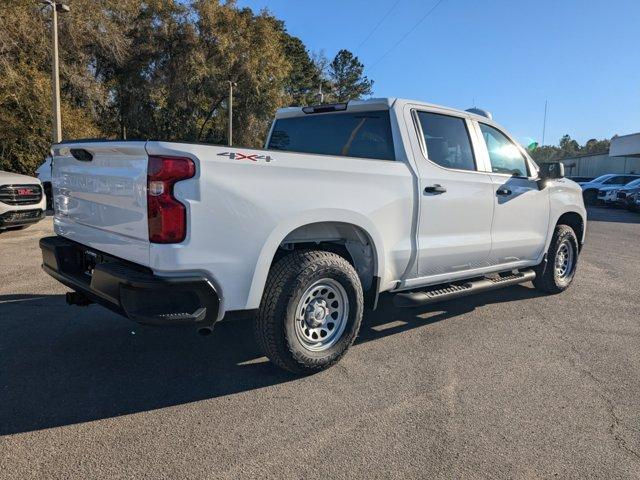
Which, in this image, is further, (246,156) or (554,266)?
(554,266)

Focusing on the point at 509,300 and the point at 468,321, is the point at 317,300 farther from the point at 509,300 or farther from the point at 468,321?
the point at 509,300

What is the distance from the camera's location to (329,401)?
131 inches

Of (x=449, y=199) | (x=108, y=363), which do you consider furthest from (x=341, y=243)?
(x=108, y=363)

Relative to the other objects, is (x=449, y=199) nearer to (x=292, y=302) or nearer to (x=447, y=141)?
(x=447, y=141)

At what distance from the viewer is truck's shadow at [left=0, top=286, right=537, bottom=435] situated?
3178 mm

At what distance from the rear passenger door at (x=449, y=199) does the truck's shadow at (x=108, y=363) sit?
2.21ft

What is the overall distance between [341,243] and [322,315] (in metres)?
0.62

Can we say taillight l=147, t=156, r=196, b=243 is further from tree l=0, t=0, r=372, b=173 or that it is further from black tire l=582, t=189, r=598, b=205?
black tire l=582, t=189, r=598, b=205

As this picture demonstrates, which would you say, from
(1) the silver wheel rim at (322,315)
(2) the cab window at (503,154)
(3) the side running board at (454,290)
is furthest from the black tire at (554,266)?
(1) the silver wheel rim at (322,315)

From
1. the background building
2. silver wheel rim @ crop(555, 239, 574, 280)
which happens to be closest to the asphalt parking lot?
silver wheel rim @ crop(555, 239, 574, 280)

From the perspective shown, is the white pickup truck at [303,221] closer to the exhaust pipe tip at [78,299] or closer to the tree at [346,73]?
the exhaust pipe tip at [78,299]

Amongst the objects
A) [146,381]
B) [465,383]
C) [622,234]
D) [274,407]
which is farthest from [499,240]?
[622,234]

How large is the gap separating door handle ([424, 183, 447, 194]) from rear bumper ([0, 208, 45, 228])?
7.59m

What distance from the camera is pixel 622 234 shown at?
13414 mm
